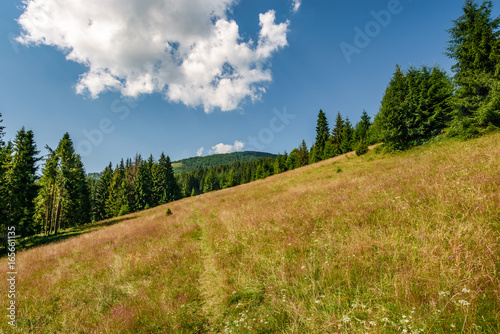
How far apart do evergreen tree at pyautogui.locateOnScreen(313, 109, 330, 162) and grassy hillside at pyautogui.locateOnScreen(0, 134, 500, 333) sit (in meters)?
44.0

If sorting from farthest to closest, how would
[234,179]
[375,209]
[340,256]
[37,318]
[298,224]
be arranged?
[234,179] < [298,224] < [375,209] < [37,318] < [340,256]

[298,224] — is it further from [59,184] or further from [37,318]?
[59,184]

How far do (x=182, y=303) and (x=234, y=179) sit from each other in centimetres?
7977

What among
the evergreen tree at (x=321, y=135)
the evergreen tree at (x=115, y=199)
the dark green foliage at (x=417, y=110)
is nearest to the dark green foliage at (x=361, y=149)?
the dark green foliage at (x=417, y=110)

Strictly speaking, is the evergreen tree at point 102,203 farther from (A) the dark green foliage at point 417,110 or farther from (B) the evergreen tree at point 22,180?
(A) the dark green foliage at point 417,110

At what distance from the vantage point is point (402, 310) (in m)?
2.40

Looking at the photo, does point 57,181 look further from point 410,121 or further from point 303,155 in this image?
point 303,155

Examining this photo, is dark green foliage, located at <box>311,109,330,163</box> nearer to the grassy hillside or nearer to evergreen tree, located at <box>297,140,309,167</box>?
evergreen tree, located at <box>297,140,309,167</box>

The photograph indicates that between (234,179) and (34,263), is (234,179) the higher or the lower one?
the higher one

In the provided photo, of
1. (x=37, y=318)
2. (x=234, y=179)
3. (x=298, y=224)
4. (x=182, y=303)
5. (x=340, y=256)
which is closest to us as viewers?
(x=340, y=256)

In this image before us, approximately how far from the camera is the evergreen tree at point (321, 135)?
1962 inches

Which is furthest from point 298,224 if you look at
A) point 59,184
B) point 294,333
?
point 59,184

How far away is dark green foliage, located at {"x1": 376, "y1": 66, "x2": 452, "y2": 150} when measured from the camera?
19859 millimetres

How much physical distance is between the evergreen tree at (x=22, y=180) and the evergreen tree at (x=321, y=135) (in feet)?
179
